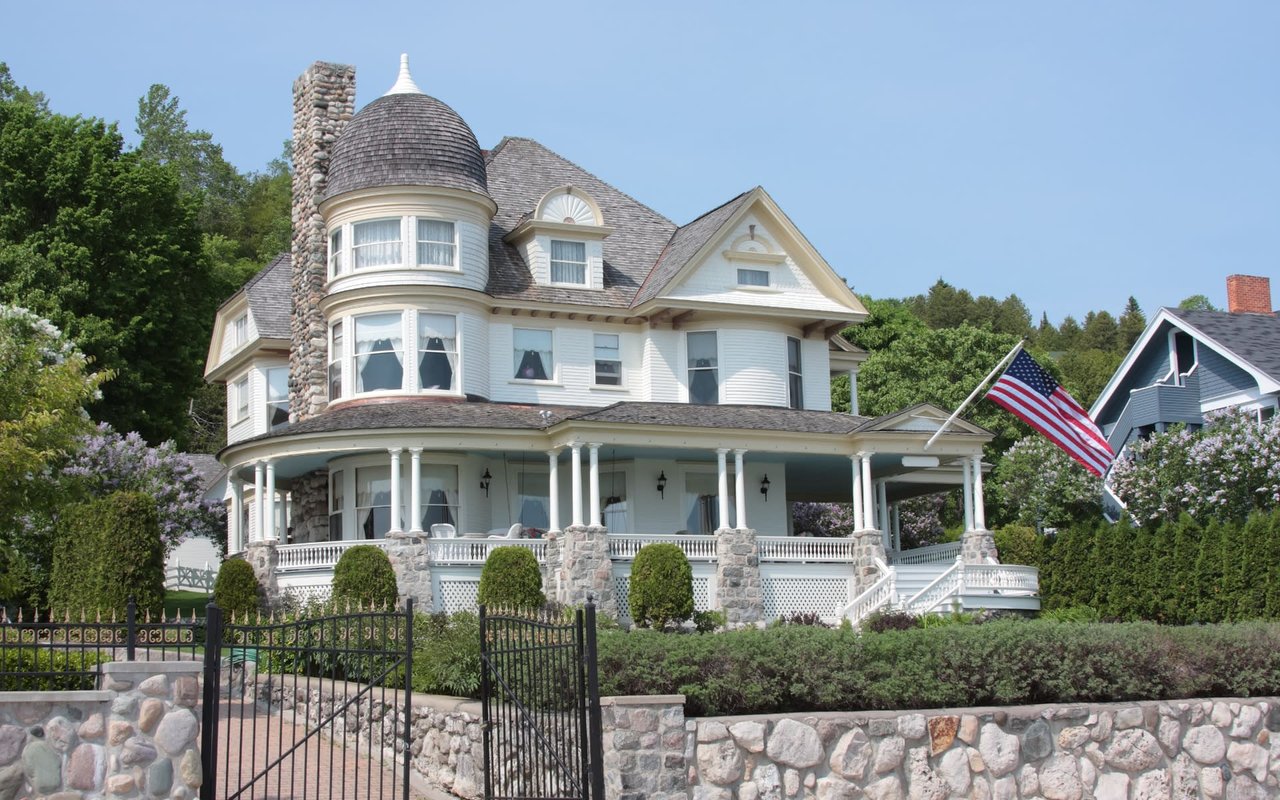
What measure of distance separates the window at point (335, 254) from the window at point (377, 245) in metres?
0.47

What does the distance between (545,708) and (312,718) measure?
6.64 m

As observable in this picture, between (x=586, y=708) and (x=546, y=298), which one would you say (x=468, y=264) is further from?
(x=586, y=708)

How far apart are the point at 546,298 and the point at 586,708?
22.3 m

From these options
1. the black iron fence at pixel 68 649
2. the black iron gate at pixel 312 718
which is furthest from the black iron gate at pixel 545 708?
the black iron fence at pixel 68 649

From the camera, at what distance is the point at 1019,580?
100 ft

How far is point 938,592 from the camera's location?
2991cm

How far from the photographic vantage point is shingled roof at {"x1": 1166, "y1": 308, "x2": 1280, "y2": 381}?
37.8 metres

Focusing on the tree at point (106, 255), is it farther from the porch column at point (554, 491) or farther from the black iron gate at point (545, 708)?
the black iron gate at point (545, 708)

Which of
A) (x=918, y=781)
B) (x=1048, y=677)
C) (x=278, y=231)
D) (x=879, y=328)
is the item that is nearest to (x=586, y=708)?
(x=918, y=781)

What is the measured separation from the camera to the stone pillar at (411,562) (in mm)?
29219

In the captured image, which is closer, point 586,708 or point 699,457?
point 586,708

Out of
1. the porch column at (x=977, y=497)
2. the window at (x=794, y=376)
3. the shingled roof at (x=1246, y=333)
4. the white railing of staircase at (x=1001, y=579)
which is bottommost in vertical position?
the white railing of staircase at (x=1001, y=579)

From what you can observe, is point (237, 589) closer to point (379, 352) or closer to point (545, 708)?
point (379, 352)

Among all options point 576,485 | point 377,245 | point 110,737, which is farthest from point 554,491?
point 110,737
